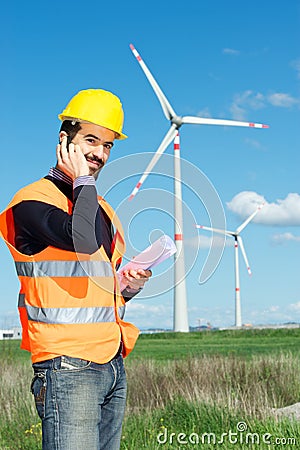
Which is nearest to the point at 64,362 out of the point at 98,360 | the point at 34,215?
the point at 98,360

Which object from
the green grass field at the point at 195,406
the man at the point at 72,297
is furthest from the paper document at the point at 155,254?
the green grass field at the point at 195,406

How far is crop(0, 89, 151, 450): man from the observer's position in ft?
8.23

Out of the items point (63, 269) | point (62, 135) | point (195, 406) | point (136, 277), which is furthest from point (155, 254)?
point (195, 406)

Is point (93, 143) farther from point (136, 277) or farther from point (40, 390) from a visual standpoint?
point (40, 390)

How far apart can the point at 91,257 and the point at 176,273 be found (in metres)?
0.44

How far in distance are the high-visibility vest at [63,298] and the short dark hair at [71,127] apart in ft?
0.77

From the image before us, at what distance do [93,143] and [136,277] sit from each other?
56cm

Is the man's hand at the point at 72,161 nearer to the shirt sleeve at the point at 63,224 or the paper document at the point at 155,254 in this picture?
the shirt sleeve at the point at 63,224

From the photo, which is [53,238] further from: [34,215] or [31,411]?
[31,411]

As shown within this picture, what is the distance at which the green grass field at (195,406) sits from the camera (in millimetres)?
6484

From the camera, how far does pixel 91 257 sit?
259 cm

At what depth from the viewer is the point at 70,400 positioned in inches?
98.3

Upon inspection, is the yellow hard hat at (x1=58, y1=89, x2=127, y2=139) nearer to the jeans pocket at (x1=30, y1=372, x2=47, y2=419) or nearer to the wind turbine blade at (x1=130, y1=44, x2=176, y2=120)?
the jeans pocket at (x1=30, y1=372, x2=47, y2=419)

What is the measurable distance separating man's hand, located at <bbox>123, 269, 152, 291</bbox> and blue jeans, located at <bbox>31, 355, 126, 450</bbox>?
40 centimetres
